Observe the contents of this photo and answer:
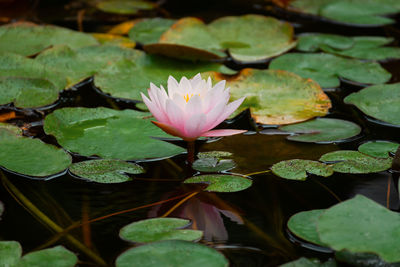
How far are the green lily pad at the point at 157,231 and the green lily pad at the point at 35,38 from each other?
148 cm

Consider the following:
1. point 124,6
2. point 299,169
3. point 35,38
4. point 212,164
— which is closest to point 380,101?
point 299,169

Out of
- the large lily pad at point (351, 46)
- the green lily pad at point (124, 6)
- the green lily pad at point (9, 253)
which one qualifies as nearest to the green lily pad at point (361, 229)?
the green lily pad at point (9, 253)

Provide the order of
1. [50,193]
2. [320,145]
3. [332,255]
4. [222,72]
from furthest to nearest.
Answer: [222,72]
[320,145]
[50,193]
[332,255]

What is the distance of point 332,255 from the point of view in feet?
3.65

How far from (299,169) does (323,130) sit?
0.34m

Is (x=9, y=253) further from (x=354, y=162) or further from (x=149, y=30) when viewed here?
(x=149, y=30)

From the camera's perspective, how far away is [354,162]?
1.49 meters

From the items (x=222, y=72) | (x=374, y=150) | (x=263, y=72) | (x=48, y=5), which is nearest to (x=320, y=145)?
(x=374, y=150)

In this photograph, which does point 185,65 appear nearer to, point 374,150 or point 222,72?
point 222,72

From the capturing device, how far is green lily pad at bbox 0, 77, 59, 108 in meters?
1.91

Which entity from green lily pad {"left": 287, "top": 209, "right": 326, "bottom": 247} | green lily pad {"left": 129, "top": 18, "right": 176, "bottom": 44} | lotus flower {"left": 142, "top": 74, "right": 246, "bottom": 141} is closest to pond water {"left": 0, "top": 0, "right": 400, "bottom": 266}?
green lily pad {"left": 287, "top": 209, "right": 326, "bottom": 247}

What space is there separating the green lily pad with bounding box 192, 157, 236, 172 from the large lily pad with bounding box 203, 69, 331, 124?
32 cm

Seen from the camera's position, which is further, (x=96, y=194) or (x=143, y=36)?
(x=143, y=36)

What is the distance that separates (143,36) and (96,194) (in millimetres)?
1530
